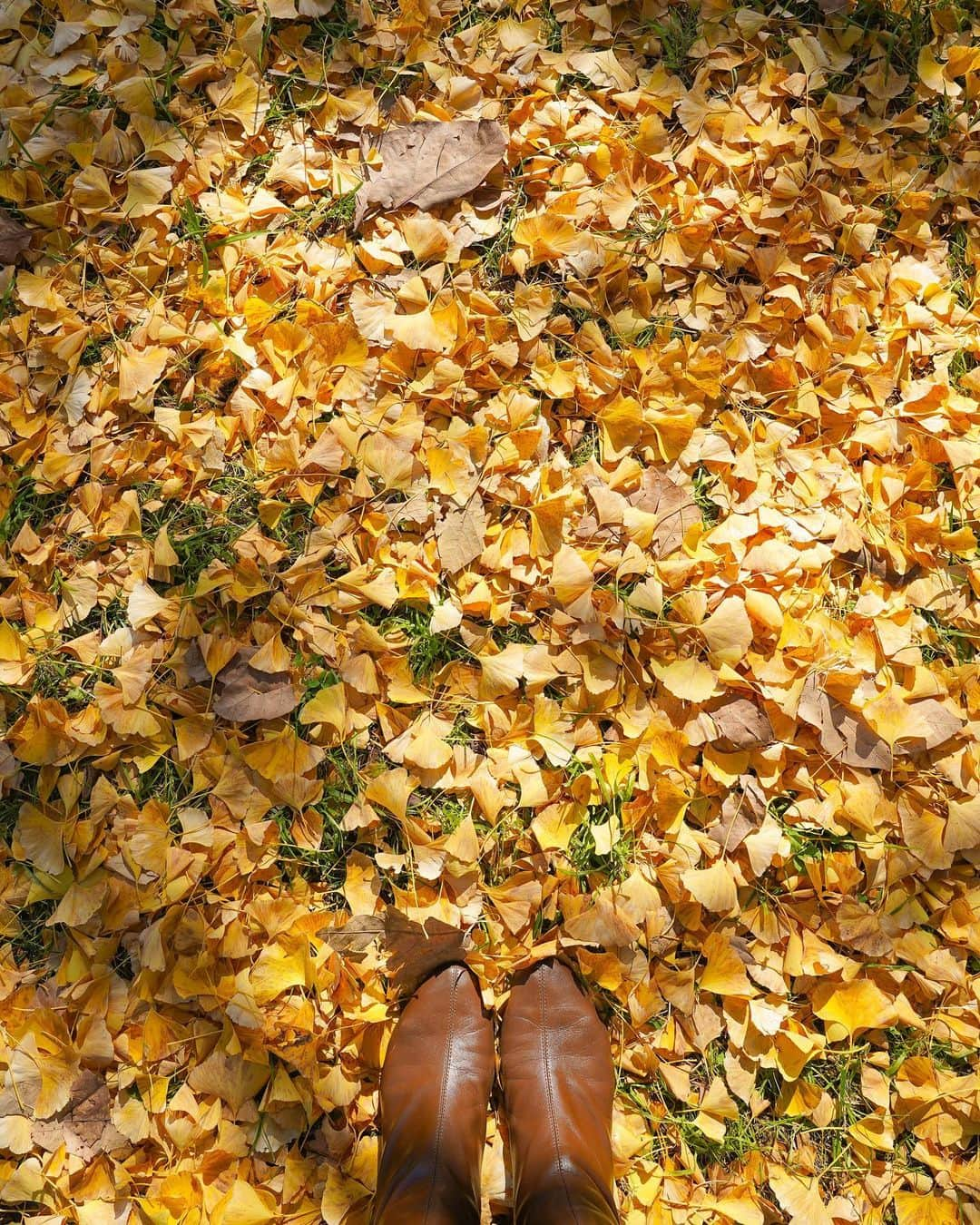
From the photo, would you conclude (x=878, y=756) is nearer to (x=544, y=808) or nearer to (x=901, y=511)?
(x=901, y=511)

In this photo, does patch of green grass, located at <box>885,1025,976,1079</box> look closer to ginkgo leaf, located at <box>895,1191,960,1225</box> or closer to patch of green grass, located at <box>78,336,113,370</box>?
ginkgo leaf, located at <box>895,1191,960,1225</box>

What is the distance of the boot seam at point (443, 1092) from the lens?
144 cm

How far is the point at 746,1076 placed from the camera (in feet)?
5.20

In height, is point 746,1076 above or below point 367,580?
below

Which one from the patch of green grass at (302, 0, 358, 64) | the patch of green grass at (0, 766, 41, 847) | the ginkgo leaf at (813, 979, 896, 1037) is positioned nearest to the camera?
the ginkgo leaf at (813, 979, 896, 1037)

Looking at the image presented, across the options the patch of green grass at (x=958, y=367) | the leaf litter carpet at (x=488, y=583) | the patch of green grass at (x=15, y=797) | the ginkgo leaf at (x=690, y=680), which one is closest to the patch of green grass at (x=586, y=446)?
the leaf litter carpet at (x=488, y=583)

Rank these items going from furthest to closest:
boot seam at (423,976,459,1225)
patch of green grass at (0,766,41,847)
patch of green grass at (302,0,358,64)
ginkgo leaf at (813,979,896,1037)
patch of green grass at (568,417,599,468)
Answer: patch of green grass at (302,0,358,64)
patch of green grass at (568,417,599,468)
patch of green grass at (0,766,41,847)
ginkgo leaf at (813,979,896,1037)
boot seam at (423,976,459,1225)

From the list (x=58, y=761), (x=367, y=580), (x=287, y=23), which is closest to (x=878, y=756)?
(x=367, y=580)

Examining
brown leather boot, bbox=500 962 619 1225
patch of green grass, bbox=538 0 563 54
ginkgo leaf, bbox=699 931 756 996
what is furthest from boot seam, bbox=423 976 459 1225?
patch of green grass, bbox=538 0 563 54

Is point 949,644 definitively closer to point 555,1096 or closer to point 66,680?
point 555,1096

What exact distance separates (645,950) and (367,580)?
2.92 feet

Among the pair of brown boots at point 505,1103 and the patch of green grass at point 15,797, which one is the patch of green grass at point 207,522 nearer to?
the patch of green grass at point 15,797

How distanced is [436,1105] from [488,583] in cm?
97

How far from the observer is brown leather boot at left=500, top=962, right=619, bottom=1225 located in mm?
1464
